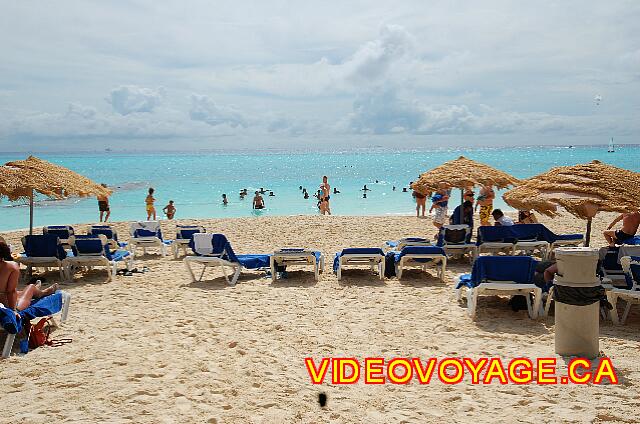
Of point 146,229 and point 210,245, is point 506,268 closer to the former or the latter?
point 210,245

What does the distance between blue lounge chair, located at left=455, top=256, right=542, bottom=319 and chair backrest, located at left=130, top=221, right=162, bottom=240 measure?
6.47 meters

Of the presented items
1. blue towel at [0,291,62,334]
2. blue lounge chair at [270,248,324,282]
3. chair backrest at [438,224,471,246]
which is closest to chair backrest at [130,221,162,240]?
blue lounge chair at [270,248,324,282]

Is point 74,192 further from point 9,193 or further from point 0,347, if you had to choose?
point 0,347

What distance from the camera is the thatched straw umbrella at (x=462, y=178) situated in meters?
9.43

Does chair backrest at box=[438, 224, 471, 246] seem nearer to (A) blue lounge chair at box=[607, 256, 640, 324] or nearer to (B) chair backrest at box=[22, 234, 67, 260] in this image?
(A) blue lounge chair at box=[607, 256, 640, 324]

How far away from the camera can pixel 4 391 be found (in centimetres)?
410

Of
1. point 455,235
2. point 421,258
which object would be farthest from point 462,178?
point 421,258

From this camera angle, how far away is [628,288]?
18.7ft

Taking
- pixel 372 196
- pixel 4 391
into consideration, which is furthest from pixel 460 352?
pixel 372 196

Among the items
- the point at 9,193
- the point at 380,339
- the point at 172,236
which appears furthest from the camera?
the point at 172,236

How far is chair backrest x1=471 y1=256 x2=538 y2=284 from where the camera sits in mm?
5898

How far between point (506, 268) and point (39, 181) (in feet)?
21.2

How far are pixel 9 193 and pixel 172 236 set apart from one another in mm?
5550

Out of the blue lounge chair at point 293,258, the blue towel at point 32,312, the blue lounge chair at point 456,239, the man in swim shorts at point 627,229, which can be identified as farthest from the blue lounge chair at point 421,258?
the blue towel at point 32,312
